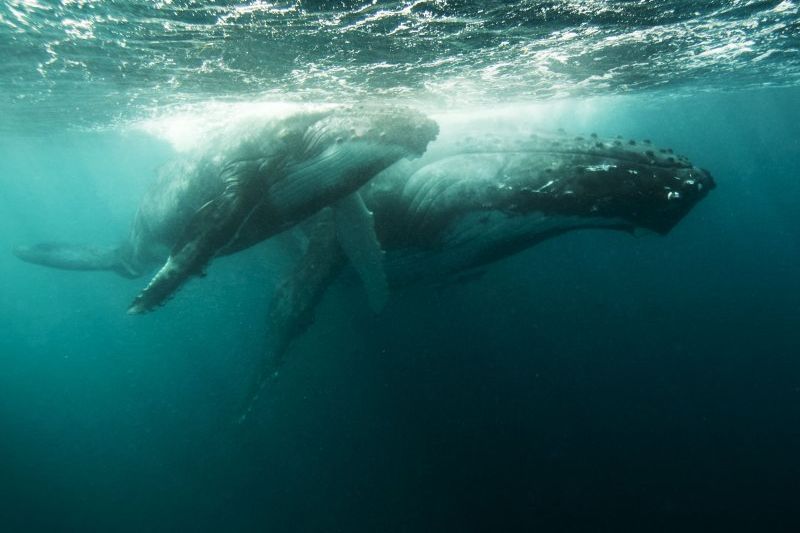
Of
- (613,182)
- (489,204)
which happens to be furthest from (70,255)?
(613,182)

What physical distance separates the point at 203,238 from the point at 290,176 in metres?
1.36

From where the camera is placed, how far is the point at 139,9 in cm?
710

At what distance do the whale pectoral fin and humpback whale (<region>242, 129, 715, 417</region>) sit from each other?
1694 millimetres

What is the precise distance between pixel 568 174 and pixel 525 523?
8.87 meters

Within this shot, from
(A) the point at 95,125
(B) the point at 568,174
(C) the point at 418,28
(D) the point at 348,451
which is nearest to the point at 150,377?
(A) the point at 95,125

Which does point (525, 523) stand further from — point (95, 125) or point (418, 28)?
point (95, 125)

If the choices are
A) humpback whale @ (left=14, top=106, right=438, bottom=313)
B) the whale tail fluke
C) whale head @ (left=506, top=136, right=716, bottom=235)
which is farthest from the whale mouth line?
the whale tail fluke

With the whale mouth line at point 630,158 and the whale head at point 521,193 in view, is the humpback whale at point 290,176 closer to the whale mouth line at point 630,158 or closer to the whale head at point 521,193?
the whale head at point 521,193

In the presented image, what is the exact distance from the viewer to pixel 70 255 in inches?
480

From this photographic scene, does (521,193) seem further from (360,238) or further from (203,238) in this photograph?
(203,238)

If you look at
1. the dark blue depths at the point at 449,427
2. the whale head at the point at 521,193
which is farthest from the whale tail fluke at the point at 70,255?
the whale head at the point at 521,193

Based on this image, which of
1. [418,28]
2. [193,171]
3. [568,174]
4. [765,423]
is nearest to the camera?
[568,174]

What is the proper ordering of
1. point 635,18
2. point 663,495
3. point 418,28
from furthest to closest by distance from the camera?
point 663,495 < point 635,18 < point 418,28

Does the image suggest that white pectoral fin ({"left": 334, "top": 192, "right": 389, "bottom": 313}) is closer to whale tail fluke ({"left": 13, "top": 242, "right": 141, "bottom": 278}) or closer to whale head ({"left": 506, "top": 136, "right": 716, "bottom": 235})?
whale head ({"left": 506, "top": 136, "right": 716, "bottom": 235})
